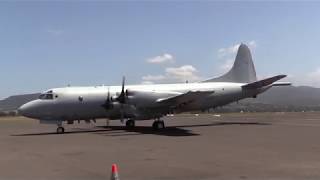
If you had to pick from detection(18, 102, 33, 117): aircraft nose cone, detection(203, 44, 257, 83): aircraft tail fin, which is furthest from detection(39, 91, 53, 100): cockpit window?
detection(203, 44, 257, 83): aircraft tail fin

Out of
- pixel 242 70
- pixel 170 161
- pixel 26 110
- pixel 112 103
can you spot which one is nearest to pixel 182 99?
pixel 112 103

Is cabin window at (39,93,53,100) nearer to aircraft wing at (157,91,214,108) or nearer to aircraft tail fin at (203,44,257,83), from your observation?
aircraft wing at (157,91,214,108)

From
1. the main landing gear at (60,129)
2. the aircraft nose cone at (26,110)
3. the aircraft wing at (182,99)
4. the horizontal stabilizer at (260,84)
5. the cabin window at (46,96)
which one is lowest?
the main landing gear at (60,129)

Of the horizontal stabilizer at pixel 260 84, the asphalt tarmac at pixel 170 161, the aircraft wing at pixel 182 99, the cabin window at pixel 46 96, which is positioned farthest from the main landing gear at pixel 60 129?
the horizontal stabilizer at pixel 260 84

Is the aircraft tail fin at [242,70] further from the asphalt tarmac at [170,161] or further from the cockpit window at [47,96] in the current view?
the asphalt tarmac at [170,161]

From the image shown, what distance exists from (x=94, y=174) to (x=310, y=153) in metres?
8.79

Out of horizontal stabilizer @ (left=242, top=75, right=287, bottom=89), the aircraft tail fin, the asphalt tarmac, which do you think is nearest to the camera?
the asphalt tarmac

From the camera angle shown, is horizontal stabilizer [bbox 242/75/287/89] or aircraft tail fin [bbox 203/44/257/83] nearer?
horizontal stabilizer [bbox 242/75/287/89]

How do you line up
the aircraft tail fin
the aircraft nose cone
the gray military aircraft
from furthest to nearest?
the aircraft tail fin, the gray military aircraft, the aircraft nose cone

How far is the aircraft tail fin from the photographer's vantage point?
3944 cm

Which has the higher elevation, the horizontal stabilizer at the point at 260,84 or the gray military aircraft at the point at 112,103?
the horizontal stabilizer at the point at 260,84

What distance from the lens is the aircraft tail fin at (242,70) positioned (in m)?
39.4

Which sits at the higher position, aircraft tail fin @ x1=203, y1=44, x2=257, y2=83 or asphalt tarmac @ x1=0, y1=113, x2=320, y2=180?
aircraft tail fin @ x1=203, y1=44, x2=257, y2=83

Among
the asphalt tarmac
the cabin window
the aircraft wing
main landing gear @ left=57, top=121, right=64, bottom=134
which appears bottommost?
the asphalt tarmac
